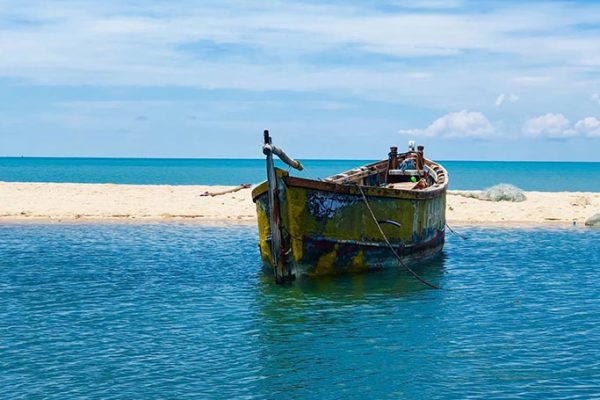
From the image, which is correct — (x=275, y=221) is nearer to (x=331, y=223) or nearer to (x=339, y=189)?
(x=331, y=223)

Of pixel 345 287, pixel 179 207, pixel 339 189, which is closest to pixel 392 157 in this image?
pixel 339 189

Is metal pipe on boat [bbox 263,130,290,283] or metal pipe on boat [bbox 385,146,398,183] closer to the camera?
metal pipe on boat [bbox 263,130,290,283]

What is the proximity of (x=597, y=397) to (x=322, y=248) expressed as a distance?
8.81 metres

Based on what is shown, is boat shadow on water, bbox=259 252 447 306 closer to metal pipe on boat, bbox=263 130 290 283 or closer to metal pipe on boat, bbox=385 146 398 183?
metal pipe on boat, bbox=263 130 290 283

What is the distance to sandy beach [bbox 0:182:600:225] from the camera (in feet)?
114

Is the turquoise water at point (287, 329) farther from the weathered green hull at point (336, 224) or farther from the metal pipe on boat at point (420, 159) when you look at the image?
the metal pipe on boat at point (420, 159)

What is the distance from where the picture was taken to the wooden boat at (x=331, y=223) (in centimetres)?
1742

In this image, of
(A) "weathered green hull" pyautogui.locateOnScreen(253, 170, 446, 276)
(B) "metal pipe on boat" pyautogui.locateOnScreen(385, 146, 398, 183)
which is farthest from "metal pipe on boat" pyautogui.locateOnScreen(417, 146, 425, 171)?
(A) "weathered green hull" pyautogui.locateOnScreen(253, 170, 446, 276)

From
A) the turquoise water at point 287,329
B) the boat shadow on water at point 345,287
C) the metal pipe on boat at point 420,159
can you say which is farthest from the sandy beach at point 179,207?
the boat shadow on water at point 345,287

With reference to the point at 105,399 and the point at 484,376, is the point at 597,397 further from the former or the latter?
the point at 105,399

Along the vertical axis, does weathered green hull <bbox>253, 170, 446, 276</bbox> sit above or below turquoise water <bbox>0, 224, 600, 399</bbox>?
above

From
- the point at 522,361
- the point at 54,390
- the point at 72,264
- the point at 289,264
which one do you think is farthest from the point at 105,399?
the point at 72,264

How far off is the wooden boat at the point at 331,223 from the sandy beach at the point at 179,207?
15.5 meters

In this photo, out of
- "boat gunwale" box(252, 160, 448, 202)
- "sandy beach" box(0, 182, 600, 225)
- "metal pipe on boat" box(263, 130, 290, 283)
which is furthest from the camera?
"sandy beach" box(0, 182, 600, 225)
